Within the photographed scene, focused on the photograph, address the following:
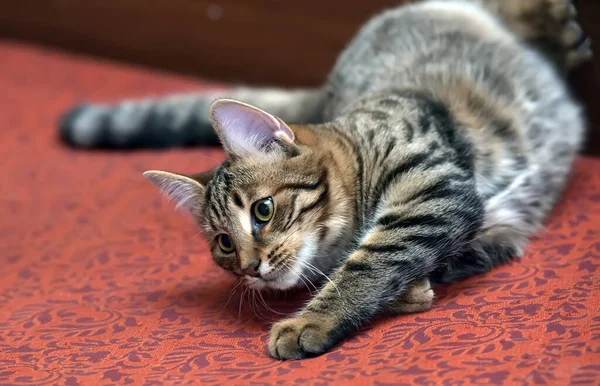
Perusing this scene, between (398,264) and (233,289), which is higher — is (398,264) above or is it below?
above

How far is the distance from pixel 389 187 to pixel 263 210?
0.30 meters

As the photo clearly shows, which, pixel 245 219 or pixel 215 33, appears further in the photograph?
pixel 215 33

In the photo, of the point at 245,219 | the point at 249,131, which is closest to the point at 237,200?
the point at 245,219

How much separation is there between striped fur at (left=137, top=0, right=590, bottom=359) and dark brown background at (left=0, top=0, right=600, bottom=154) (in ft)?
1.78

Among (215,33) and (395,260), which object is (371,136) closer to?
(395,260)

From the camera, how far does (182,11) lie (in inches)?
135

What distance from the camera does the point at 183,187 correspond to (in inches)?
74.3

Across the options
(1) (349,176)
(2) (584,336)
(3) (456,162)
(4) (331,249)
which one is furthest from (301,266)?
(2) (584,336)

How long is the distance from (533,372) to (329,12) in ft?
6.37

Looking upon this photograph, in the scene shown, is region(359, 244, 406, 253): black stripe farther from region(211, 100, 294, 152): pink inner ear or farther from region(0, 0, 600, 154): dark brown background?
region(0, 0, 600, 154): dark brown background

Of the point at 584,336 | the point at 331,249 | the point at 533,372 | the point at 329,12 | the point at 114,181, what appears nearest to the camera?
the point at 533,372

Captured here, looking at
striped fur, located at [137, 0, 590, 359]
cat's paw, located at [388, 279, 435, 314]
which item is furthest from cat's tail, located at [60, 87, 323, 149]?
cat's paw, located at [388, 279, 435, 314]

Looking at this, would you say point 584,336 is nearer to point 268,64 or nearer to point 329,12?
point 329,12

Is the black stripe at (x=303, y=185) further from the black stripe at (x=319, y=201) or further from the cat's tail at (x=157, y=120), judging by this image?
the cat's tail at (x=157, y=120)
